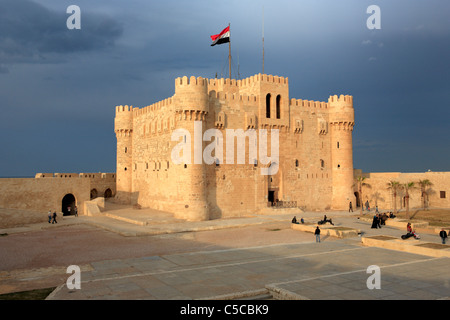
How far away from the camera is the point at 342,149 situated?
42000 mm

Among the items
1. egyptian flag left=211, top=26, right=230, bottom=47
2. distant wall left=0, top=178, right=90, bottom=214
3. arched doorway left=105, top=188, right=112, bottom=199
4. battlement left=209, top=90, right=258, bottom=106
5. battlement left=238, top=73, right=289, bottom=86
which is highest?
egyptian flag left=211, top=26, right=230, bottom=47

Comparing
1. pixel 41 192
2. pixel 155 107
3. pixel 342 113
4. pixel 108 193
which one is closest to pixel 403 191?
pixel 342 113

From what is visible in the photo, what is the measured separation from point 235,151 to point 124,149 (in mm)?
17644

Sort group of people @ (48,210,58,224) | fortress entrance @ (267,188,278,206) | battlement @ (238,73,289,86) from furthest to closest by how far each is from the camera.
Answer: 1. fortress entrance @ (267,188,278,206)
2. battlement @ (238,73,289,86)
3. group of people @ (48,210,58,224)

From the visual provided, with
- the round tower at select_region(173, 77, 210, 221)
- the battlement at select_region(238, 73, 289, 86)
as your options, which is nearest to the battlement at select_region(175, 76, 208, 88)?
the round tower at select_region(173, 77, 210, 221)

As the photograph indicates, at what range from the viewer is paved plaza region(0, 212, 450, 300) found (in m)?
11.8

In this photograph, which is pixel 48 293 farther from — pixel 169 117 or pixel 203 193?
pixel 169 117

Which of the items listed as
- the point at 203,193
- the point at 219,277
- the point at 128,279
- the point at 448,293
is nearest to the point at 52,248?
the point at 128,279

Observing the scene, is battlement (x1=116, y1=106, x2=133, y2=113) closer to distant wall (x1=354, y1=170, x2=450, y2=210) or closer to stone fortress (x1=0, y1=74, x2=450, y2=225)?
stone fortress (x1=0, y1=74, x2=450, y2=225)

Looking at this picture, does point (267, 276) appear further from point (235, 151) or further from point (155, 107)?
point (155, 107)

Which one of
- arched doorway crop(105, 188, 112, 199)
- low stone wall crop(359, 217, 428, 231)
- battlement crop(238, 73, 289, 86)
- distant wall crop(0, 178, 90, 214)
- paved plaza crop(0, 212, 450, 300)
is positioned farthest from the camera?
arched doorway crop(105, 188, 112, 199)

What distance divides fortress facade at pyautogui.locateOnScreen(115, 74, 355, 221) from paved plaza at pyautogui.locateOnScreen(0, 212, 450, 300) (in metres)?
9.01
